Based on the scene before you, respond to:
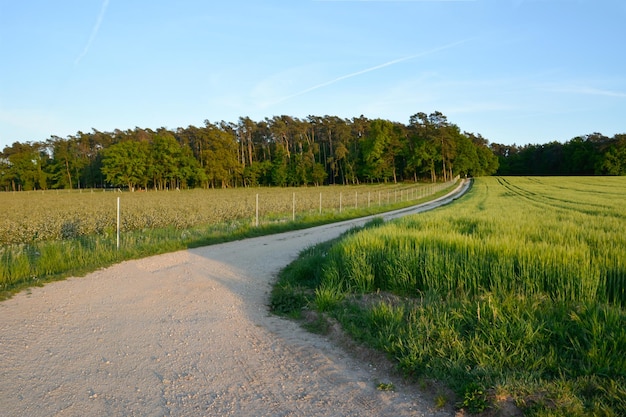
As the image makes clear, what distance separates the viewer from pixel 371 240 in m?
8.92

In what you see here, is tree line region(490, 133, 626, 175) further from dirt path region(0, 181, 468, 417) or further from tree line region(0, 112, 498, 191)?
dirt path region(0, 181, 468, 417)

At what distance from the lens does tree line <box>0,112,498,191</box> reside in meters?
81.9

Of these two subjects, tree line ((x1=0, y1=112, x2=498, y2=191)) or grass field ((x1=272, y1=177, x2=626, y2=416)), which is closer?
grass field ((x1=272, y1=177, x2=626, y2=416))

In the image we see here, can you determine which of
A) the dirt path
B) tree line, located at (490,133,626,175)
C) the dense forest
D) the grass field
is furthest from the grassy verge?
tree line, located at (490,133,626,175)

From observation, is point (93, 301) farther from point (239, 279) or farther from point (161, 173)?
point (161, 173)

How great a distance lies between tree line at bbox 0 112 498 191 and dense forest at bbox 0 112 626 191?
217 mm

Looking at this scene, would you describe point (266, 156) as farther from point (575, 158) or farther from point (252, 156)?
point (575, 158)

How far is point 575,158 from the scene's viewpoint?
10294 cm

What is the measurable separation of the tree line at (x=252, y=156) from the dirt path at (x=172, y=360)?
7700 centimetres

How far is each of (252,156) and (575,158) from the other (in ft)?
266

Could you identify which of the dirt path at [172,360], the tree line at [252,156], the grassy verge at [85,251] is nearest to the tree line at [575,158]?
the tree line at [252,156]

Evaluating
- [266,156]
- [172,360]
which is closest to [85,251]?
[172,360]

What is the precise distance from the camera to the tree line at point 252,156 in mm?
81875

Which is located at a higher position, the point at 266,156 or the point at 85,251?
the point at 266,156
